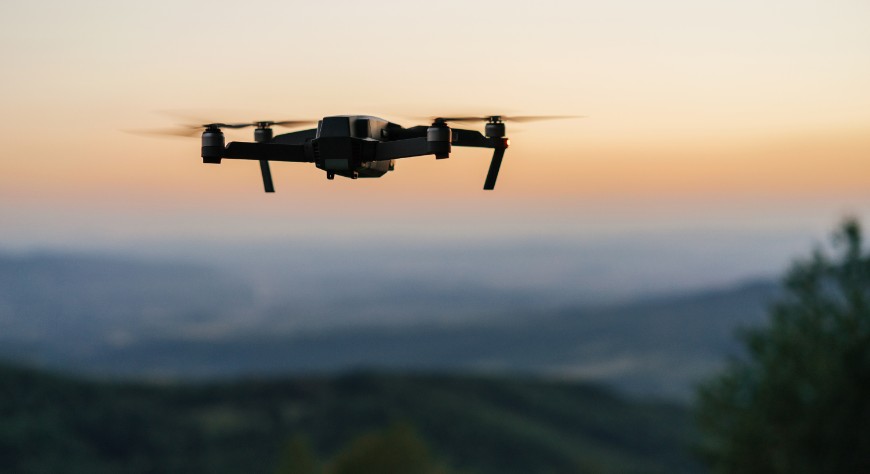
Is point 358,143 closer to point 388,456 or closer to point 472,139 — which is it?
point 472,139

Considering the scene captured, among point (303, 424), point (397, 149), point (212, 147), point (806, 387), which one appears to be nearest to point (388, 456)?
point (806, 387)

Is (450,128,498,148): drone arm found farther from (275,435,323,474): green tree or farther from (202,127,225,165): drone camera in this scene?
(275,435,323,474): green tree

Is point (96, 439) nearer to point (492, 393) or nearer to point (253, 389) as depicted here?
point (253, 389)

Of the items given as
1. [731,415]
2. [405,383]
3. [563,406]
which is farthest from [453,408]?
[731,415]

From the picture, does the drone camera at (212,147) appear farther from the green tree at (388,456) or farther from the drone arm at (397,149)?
the green tree at (388,456)

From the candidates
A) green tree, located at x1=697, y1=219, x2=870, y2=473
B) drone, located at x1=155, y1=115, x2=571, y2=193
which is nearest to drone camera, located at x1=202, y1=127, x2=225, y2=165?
drone, located at x1=155, y1=115, x2=571, y2=193

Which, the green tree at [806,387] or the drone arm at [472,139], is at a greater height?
the drone arm at [472,139]

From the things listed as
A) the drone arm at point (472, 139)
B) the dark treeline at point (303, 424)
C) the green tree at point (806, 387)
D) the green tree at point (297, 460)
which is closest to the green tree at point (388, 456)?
the green tree at point (297, 460)
